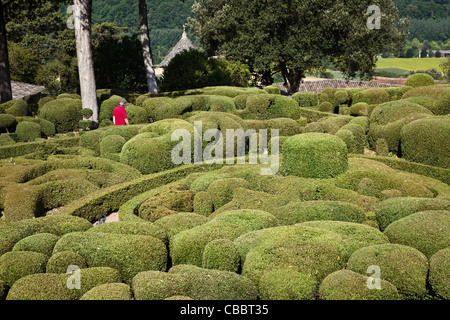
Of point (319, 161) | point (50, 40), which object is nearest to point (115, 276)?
point (319, 161)

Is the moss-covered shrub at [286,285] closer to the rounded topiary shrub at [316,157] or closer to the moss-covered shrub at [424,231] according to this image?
the moss-covered shrub at [424,231]

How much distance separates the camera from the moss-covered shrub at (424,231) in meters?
6.13

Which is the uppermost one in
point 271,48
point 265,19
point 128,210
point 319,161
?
point 265,19

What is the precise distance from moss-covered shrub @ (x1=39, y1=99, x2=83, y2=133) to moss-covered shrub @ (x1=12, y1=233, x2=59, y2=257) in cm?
1174

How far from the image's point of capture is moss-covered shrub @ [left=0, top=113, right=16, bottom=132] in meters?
16.0

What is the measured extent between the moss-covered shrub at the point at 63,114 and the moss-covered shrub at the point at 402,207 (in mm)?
13547

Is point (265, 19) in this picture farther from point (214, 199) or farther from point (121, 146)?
point (214, 199)

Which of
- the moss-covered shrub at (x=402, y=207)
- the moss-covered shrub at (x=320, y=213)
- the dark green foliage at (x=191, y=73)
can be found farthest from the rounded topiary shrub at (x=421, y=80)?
the moss-covered shrub at (x=320, y=213)

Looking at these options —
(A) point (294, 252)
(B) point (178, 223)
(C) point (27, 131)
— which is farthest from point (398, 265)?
(C) point (27, 131)

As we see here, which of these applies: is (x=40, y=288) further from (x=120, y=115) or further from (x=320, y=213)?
(x=120, y=115)

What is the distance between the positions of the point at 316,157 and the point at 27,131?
1115 cm

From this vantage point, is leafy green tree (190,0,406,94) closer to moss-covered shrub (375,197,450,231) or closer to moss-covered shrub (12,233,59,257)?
moss-covered shrub (375,197,450,231)

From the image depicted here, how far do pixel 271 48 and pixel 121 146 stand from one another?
21240 mm

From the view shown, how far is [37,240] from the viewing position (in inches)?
262
